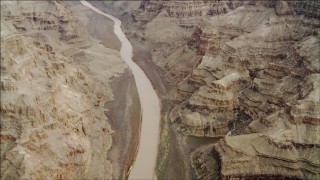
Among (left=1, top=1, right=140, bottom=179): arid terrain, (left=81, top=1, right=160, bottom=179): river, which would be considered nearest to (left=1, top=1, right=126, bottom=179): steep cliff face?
(left=1, top=1, right=140, bottom=179): arid terrain

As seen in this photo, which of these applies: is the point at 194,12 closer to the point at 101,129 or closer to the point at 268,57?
the point at 268,57

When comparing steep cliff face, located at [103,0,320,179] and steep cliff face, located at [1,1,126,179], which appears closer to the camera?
steep cliff face, located at [1,1,126,179]

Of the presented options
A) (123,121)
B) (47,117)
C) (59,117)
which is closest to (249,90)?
(123,121)

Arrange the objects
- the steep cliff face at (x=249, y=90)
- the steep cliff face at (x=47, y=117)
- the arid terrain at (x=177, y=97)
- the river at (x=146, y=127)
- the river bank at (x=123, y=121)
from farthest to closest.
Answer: the river bank at (x=123, y=121) → the river at (x=146, y=127) → the steep cliff face at (x=249, y=90) → the arid terrain at (x=177, y=97) → the steep cliff face at (x=47, y=117)

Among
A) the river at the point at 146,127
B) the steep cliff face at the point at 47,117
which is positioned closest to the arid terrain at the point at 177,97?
the steep cliff face at the point at 47,117

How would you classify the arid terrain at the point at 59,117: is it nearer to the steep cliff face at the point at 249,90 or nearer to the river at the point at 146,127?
the river at the point at 146,127

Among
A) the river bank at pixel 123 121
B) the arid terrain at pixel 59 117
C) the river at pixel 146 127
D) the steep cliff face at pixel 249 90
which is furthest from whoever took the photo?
the river bank at pixel 123 121

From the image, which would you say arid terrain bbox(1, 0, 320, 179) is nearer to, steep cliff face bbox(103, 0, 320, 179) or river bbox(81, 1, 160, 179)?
steep cliff face bbox(103, 0, 320, 179)
